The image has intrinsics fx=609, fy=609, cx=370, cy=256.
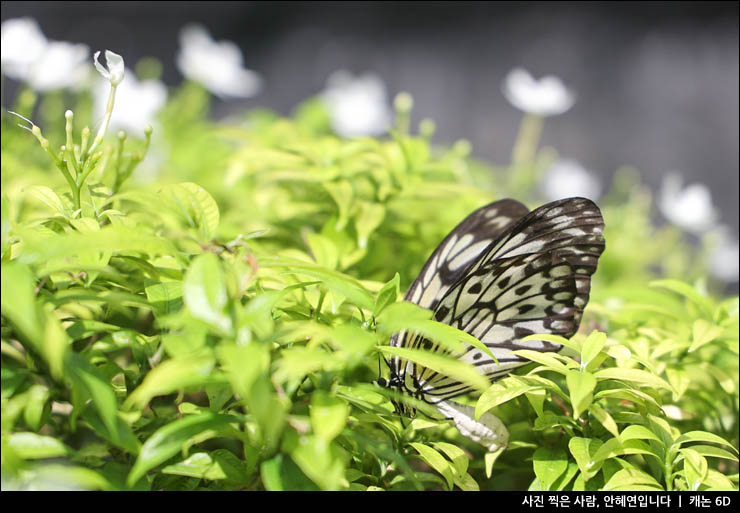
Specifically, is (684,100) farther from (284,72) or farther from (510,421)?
(510,421)

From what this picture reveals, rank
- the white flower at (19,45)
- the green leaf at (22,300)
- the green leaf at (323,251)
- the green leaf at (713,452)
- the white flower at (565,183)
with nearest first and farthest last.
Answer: the green leaf at (22,300), the green leaf at (713,452), the green leaf at (323,251), the white flower at (19,45), the white flower at (565,183)

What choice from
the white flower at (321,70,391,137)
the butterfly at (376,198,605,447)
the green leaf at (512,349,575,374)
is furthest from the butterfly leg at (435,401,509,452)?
the white flower at (321,70,391,137)

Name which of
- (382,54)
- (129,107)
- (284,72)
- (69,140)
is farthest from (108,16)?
(69,140)

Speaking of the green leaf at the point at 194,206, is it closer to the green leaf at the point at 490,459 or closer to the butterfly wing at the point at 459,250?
the butterfly wing at the point at 459,250

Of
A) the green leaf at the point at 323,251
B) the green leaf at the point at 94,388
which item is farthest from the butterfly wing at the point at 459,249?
the green leaf at the point at 94,388

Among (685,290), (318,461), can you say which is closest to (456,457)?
(318,461)
